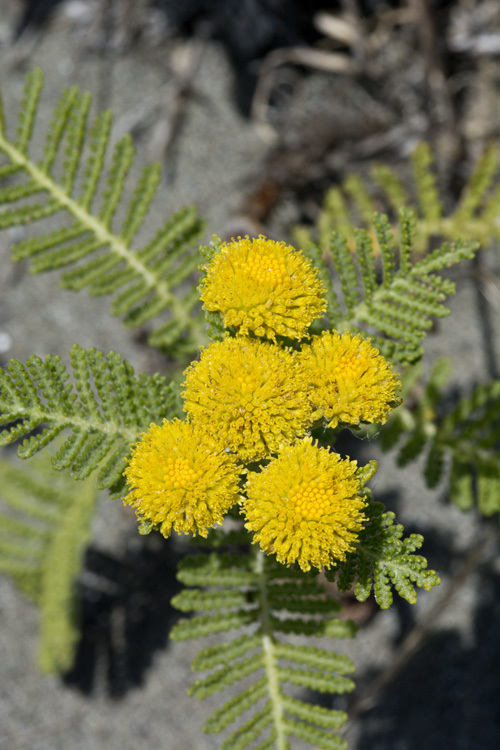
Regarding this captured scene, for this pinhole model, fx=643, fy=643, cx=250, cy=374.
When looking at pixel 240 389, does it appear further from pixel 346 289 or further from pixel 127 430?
pixel 346 289

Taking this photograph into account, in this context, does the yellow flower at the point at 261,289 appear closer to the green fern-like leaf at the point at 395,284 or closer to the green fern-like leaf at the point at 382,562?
the green fern-like leaf at the point at 395,284

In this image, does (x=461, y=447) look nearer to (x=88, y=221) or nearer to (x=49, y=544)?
(x=88, y=221)

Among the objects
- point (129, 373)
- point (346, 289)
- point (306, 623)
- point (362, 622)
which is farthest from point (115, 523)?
point (346, 289)

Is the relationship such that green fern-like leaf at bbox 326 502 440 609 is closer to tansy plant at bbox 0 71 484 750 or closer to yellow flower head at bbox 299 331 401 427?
tansy plant at bbox 0 71 484 750

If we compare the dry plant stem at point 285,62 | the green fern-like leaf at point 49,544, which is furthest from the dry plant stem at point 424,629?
the dry plant stem at point 285,62

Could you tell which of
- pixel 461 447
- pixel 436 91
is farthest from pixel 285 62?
pixel 461 447

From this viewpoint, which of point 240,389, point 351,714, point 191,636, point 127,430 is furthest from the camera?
point 351,714
